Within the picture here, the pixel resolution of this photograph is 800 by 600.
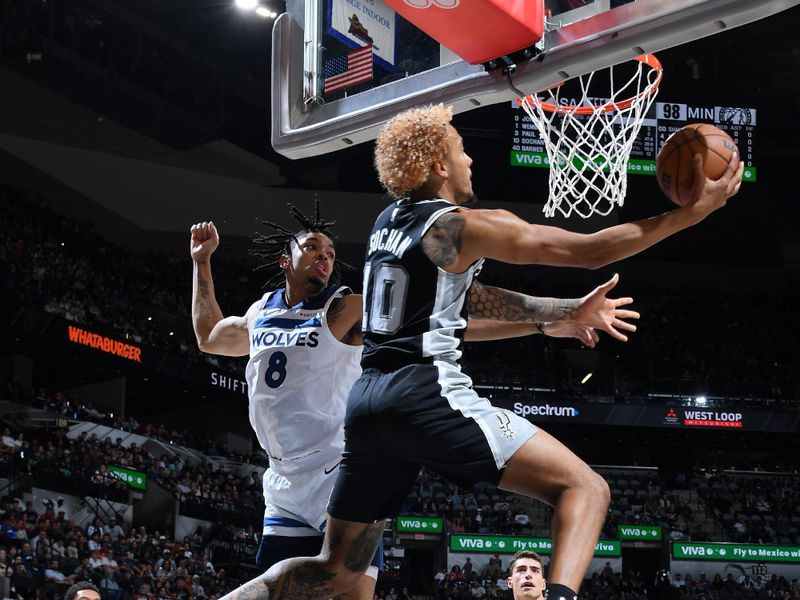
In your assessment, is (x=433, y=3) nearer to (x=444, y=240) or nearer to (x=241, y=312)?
(x=444, y=240)

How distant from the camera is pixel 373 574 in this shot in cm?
456

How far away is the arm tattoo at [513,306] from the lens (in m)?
4.13

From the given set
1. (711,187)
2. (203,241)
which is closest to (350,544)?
(711,187)

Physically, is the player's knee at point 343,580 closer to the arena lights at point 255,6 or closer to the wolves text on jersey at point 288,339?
the wolves text on jersey at point 288,339

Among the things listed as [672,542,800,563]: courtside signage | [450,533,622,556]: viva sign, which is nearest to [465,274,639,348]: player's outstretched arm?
[450,533,622,556]: viva sign

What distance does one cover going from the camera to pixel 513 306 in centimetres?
417

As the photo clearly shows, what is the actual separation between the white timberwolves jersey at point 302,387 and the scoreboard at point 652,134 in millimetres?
15182

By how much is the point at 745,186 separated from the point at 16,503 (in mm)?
20024

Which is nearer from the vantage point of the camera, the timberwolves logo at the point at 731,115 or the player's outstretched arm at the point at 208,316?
the player's outstretched arm at the point at 208,316

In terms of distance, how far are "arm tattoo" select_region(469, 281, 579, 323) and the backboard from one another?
1.19 m

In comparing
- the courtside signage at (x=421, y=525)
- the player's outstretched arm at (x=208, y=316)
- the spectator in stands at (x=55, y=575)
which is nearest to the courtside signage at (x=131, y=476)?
the spectator in stands at (x=55, y=575)

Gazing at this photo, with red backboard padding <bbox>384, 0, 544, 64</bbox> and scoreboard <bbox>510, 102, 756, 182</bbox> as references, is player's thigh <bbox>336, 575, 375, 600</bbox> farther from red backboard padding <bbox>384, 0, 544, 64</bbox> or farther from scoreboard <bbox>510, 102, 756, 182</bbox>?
scoreboard <bbox>510, 102, 756, 182</bbox>

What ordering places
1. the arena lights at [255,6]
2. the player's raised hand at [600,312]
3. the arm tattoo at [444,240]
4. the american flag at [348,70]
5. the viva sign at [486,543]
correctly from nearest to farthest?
the arm tattoo at [444,240], the player's raised hand at [600,312], the american flag at [348,70], the arena lights at [255,6], the viva sign at [486,543]

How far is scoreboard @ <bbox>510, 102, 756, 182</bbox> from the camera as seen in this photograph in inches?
782
